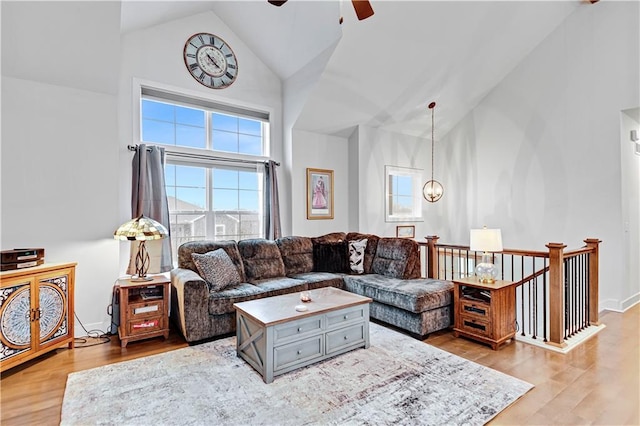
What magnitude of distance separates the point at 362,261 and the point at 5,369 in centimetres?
360

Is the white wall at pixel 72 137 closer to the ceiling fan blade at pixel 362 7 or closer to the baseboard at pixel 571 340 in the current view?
the ceiling fan blade at pixel 362 7

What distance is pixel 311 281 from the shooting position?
396cm

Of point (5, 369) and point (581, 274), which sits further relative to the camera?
point (581, 274)

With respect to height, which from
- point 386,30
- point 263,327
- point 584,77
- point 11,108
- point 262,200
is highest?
point 386,30

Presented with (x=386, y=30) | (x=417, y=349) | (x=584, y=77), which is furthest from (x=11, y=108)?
(x=584, y=77)

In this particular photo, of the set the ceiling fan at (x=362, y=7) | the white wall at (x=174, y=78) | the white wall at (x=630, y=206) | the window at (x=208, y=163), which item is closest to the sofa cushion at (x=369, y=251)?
the white wall at (x=174, y=78)

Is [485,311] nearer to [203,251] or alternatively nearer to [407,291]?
[407,291]

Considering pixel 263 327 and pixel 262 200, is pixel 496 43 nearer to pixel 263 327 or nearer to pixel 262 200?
pixel 262 200

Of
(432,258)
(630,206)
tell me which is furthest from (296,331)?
(630,206)

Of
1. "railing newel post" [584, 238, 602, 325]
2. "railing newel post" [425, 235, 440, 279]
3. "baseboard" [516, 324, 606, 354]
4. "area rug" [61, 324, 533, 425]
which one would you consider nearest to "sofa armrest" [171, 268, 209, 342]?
"area rug" [61, 324, 533, 425]

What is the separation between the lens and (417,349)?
118 inches

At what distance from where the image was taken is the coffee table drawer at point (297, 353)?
249 cm

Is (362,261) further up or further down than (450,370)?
further up

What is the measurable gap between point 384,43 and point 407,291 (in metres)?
3.13
